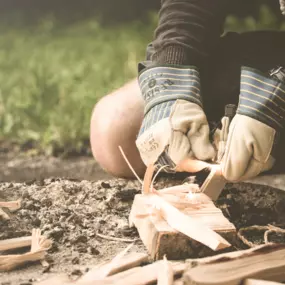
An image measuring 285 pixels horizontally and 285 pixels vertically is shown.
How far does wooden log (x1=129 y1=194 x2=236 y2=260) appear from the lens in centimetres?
206

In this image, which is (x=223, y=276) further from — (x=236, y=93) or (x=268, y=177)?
(x=268, y=177)

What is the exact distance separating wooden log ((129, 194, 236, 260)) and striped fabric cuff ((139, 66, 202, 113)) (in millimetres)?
513

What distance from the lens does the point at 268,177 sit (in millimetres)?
3475

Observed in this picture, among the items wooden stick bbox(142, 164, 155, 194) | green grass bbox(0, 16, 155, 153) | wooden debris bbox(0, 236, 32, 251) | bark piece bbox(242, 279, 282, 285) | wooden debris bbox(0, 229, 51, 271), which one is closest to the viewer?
bark piece bbox(242, 279, 282, 285)

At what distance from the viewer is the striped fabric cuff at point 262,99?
2.41m

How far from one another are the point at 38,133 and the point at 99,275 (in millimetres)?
2567

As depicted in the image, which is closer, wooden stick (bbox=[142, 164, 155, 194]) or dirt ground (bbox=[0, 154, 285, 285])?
dirt ground (bbox=[0, 154, 285, 285])

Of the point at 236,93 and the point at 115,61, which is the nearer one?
the point at 236,93

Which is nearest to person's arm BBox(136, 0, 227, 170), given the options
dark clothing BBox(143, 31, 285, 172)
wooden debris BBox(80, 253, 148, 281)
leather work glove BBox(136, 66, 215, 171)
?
leather work glove BBox(136, 66, 215, 171)

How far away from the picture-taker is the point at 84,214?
2.47 metres

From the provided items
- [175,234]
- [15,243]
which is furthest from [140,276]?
[15,243]

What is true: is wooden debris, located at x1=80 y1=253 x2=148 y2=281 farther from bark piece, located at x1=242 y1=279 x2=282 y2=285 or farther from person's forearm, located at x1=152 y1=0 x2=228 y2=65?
person's forearm, located at x1=152 y1=0 x2=228 y2=65

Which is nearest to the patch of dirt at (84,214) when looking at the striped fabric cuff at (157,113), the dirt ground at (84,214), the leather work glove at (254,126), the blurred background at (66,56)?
the dirt ground at (84,214)

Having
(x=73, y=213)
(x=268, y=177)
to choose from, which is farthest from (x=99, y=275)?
(x=268, y=177)
